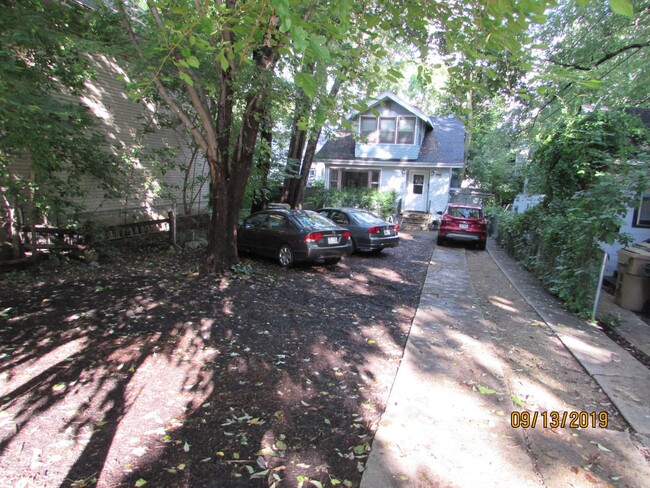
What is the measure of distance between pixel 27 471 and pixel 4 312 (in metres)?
3.76

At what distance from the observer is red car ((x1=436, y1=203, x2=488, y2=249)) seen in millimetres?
14172

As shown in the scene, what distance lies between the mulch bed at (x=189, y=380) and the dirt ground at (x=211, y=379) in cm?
1

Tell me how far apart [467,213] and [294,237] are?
809 cm

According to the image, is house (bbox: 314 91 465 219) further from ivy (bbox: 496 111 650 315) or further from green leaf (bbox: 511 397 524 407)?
green leaf (bbox: 511 397 524 407)

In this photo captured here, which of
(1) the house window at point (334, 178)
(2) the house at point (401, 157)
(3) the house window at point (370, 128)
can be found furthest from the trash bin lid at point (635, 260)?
(1) the house window at point (334, 178)

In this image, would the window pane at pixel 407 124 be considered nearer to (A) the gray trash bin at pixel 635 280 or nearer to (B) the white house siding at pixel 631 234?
(B) the white house siding at pixel 631 234

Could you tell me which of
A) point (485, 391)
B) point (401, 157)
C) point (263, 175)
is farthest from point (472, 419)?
point (401, 157)

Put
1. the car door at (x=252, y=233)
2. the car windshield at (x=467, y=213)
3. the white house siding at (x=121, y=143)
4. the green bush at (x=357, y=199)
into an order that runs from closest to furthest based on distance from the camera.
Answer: the car door at (x=252, y=233) < the white house siding at (x=121, y=143) < the car windshield at (x=467, y=213) < the green bush at (x=357, y=199)

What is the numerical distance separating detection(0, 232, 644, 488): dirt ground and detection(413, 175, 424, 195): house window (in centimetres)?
1630

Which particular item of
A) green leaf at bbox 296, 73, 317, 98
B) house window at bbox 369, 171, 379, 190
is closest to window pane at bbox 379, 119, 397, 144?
house window at bbox 369, 171, 379, 190

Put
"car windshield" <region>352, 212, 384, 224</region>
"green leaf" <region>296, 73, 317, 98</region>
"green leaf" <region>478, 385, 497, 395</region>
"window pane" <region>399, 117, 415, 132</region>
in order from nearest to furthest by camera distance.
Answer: "green leaf" <region>296, 73, 317, 98</region>
"green leaf" <region>478, 385, 497, 395</region>
"car windshield" <region>352, 212, 384, 224</region>
"window pane" <region>399, 117, 415, 132</region>

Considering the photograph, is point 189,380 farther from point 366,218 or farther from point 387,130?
point 387,130

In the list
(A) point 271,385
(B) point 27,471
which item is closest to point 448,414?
(A) point 271,385

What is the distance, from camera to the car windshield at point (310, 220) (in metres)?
9.30
